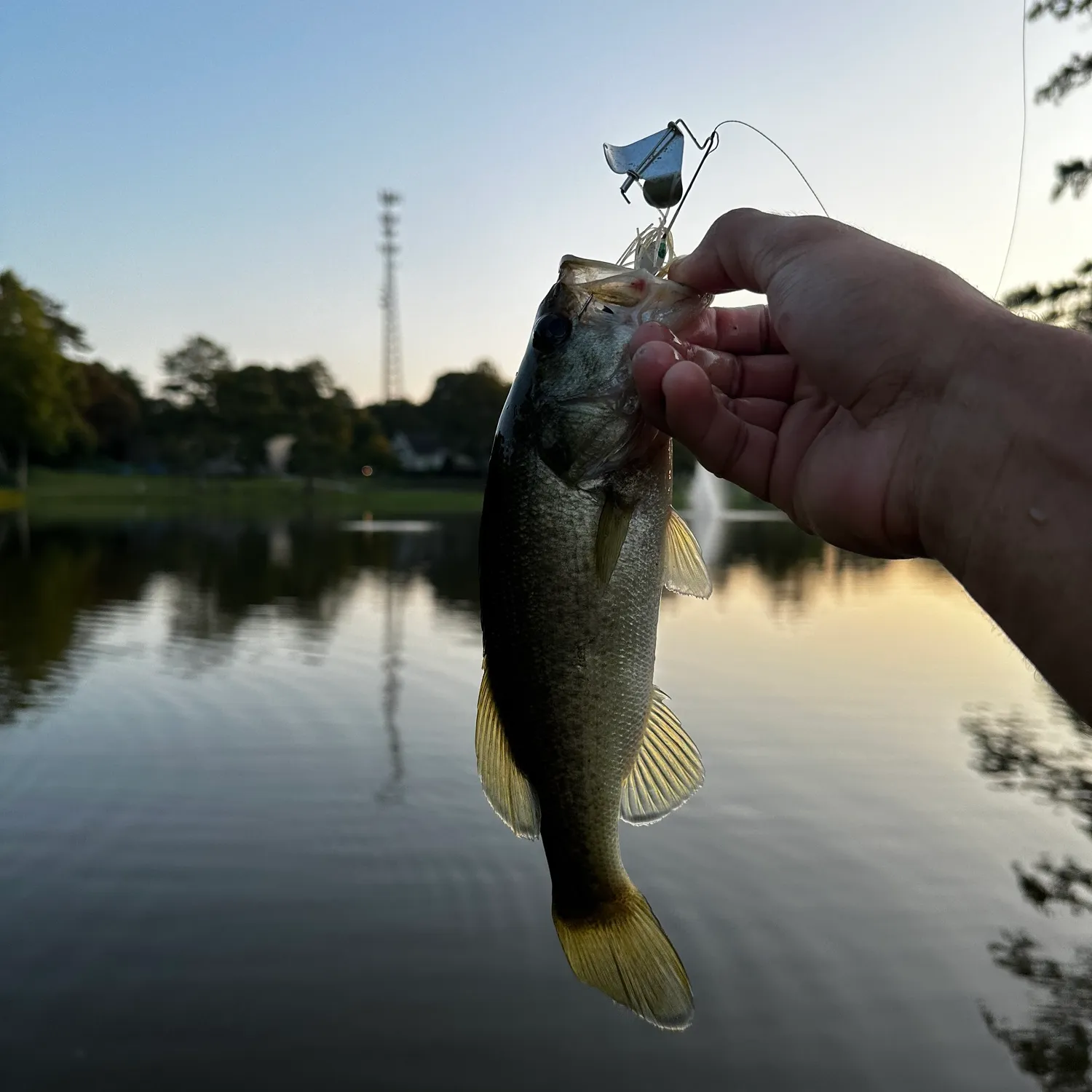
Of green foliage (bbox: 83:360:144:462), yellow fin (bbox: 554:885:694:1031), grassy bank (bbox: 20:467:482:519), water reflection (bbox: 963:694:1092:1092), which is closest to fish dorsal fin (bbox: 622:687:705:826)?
yellow fin (bbox: 554:885:694:1031)

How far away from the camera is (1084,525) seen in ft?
6.12

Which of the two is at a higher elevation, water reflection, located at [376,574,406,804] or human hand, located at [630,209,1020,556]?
human hand, located at [630,209,1020,556]

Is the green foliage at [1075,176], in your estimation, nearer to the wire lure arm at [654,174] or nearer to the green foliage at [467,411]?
the wire lure arm at [654,174]

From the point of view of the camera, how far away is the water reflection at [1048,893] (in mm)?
6012

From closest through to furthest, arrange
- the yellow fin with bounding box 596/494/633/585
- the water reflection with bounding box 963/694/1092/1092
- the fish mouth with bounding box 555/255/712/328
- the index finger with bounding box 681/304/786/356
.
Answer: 1. the yellow fin with bounding box 596/494/633/585
2. the fish mouth with bounding box 555/255/712/328
3. the index finger with bounding box 681/304/786/356
4. the water reflection with bounding box 963/694/1092/1092

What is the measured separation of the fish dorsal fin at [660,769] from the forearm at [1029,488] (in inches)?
31.3

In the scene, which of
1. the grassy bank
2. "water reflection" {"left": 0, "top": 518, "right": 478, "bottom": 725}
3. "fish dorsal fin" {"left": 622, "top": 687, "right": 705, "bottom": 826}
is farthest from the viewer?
the grassy bank

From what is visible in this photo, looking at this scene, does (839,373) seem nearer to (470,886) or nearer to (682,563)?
(682,563)

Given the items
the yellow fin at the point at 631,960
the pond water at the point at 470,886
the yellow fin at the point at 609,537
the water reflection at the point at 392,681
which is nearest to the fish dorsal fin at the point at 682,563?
the yellow fin at the point at 609,537

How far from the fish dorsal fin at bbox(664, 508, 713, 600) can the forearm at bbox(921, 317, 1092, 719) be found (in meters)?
0.61

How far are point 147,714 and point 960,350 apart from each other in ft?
37.7

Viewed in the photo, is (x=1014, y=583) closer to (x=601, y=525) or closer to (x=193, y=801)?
(x=601, y=525)

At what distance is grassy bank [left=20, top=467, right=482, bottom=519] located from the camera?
63.0 m

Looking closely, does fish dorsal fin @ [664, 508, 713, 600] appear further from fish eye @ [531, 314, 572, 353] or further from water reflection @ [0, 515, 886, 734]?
water reflection @ [0, 515, 886, 734]
